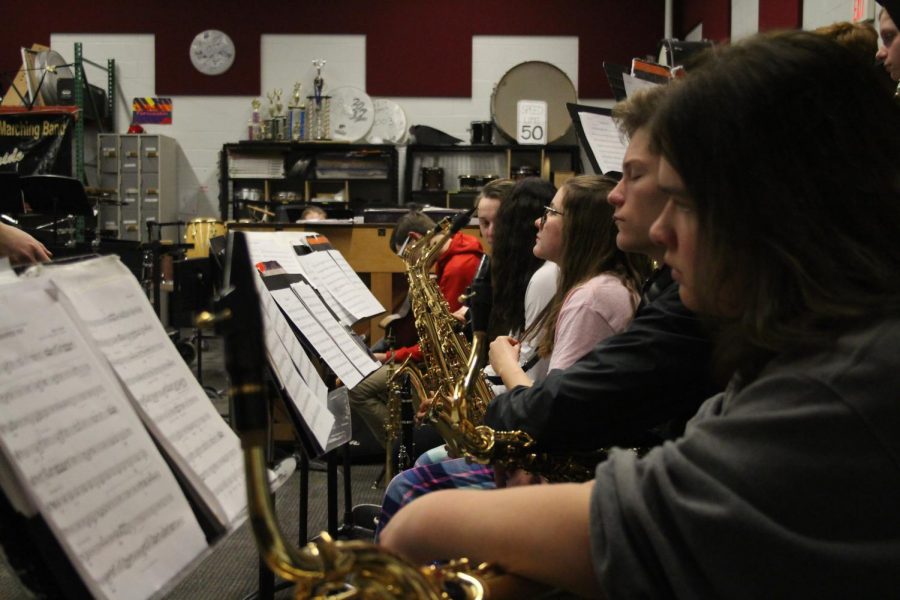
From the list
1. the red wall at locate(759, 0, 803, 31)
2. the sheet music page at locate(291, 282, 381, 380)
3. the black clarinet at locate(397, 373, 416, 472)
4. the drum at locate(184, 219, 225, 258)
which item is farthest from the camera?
the drum at locate(184, 219, 225, 258)

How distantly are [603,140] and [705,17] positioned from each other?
242 inches

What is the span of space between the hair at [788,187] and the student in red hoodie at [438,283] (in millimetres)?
2454

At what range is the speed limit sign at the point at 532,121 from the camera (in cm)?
880

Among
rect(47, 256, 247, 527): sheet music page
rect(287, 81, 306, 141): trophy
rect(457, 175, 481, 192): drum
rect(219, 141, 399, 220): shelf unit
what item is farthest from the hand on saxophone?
rect(287, 81, 306, 141): trophy

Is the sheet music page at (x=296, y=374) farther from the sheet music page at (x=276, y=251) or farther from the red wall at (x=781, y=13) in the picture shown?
the red wall at (x=781, y=13)

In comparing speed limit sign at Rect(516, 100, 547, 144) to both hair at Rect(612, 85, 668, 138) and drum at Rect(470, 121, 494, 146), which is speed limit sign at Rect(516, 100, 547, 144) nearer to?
drum at Rect(470, 121, 494, 146)

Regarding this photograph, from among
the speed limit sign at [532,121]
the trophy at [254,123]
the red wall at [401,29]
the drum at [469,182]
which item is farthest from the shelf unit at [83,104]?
the speed limit sign at [532,121]

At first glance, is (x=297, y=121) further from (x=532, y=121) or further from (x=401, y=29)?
(x=532, y=121)

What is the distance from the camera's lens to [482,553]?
877mm

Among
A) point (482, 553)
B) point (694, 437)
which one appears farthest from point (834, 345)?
point (482, 553)

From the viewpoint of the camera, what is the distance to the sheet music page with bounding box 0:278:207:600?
2.93ft

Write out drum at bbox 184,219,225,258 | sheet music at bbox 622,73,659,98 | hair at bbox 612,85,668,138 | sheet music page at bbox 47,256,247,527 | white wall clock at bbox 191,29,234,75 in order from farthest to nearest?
white wall clock at bbox 191,29,234,75
drum at bbox 184,219,225,258
sheet music at bbox 622,73,659,98
hair at bbox 612,85,668,138
sheet music page at bbox 47,256,247,527

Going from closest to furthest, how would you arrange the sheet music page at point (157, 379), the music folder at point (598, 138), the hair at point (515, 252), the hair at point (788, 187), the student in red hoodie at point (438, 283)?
the hair at point (788, 187) < the sheet music page at point (157, 379) < the music folder at point (598, 138) < the hair at point (515, 252) < the student in red hoodie at point (438, 283)

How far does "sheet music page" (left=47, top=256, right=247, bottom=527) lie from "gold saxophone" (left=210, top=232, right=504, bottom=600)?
1.16ft
